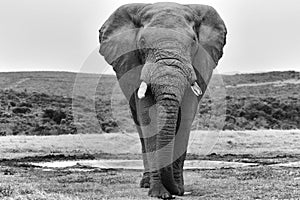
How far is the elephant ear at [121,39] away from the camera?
14.2 meters

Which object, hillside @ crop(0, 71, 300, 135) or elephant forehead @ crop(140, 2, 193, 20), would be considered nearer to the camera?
elephant forehead @ crop(140, 2, 193, 20)

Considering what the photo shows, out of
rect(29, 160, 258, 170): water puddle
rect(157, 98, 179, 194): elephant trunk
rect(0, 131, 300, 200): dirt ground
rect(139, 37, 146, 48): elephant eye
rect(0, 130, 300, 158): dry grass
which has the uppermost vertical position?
rect(139, 37, 146, 48): elephant eye

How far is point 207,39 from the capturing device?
1473 cm

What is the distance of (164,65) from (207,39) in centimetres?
294

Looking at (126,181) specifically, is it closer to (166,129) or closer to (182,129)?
(182,129)

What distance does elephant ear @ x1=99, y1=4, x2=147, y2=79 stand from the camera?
14211 mm

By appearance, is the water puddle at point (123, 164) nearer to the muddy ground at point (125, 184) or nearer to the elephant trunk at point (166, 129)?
the muddy ground at point (125, 184)

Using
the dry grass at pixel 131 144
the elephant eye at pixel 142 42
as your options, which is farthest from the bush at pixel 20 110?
the elephant eye at pixel 142 42

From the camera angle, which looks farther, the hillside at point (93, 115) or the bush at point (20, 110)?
the bush at point (20, 110)

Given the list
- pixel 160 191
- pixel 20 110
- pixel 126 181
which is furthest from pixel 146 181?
pixel 20 110

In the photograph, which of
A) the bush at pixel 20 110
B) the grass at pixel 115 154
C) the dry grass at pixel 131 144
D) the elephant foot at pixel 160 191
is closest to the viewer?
the elephant foot at pixel 160 191

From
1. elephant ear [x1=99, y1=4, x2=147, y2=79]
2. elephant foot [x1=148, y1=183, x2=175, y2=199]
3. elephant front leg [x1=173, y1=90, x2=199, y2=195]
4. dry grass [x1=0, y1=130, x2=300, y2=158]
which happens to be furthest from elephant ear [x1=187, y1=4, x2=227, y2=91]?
dry grass [x1=0, y1=130, x2=300, y2=158]

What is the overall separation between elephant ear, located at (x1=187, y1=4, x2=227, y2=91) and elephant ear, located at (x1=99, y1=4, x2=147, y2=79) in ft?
4.06

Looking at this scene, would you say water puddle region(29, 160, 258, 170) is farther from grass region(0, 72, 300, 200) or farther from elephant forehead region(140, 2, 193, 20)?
elephant forehead region(140, 2, 193, 20)
